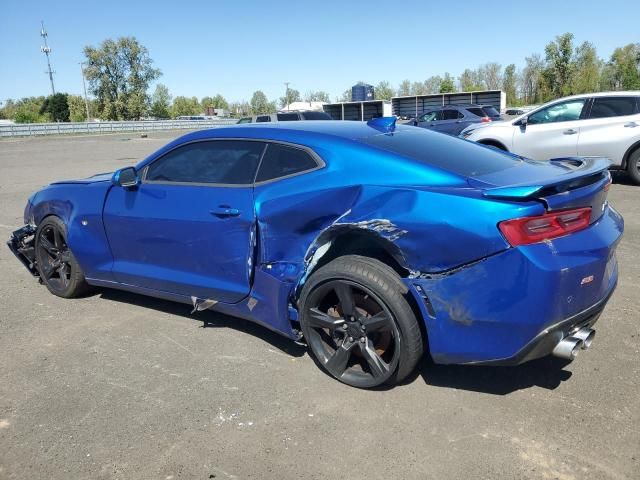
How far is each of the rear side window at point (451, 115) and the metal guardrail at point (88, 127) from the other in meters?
27.6

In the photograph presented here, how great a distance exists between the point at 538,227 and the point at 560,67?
61.1 m

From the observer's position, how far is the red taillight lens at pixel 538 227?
2.65 metres

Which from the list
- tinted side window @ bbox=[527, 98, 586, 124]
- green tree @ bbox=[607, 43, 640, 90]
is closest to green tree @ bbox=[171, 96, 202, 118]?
green tree @ bbox=[607, 43, 640, 90]

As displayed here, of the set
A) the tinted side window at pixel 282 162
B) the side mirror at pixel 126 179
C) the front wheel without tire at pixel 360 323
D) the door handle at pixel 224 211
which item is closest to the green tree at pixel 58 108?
the side mirror at pixel 126 179

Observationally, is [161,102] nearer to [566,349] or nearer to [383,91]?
[383,91]

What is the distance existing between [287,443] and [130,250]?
2.22m

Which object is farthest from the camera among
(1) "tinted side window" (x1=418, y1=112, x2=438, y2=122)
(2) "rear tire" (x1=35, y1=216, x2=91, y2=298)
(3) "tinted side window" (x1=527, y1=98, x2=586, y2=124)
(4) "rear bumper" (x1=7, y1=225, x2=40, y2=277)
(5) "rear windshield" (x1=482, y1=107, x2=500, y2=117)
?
(1) "tinted side window" (x1=418, y1=112, x2=438, y2=122)

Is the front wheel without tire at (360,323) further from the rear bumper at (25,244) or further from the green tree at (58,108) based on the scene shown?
the green tree at (58,108)

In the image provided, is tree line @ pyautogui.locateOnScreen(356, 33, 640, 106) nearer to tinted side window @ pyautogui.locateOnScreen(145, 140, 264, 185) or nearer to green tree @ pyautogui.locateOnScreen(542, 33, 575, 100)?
Answer: green tree @ pyautogui.locateOnScreen(542, 33, 575, 100)

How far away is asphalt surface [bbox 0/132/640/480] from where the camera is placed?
2629mm

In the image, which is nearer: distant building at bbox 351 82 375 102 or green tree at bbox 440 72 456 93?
distant building at bbox 351 82 375 102

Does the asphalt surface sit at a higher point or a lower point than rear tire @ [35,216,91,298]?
lower

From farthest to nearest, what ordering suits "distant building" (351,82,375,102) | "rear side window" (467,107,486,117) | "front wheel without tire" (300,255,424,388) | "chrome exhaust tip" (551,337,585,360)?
"distant building" (351,82,375,102)
"rear side window" (467,107,486,117)
"front wheel without tire" (300,255,424,388)
"chrome exhaust tip" (551,337,585,360)

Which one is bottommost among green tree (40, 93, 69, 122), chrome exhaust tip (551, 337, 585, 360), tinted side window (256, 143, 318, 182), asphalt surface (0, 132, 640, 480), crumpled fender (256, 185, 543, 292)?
asphalt surface (0, 132, 640, 480)
